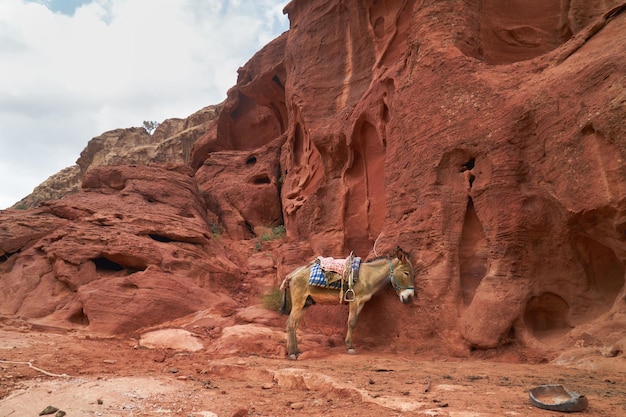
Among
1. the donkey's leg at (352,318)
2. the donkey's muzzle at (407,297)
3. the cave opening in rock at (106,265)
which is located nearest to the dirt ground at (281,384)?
the donkey's leg at (352,318)

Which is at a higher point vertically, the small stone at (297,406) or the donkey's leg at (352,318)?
the donkey's leg at (352,318)

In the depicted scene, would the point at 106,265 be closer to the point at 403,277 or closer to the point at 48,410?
the point at 403,277

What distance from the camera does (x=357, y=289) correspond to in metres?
9.99

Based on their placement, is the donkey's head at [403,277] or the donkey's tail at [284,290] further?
the donkey's tail at [284,290]

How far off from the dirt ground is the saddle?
5.48 ft

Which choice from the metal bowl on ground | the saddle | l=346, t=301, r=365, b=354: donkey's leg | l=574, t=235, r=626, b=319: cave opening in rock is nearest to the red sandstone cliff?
l=574, t=235, r=626, b=319: cave opening in rock

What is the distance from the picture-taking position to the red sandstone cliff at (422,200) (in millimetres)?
7566

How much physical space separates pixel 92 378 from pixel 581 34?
1067 cm

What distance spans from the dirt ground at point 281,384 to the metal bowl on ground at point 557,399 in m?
0.07

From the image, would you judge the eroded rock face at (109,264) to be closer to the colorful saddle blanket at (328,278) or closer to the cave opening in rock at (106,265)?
the cave opening in rock at (106,265)

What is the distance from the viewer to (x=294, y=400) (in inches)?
209

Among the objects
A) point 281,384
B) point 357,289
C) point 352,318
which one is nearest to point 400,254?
point 357,289

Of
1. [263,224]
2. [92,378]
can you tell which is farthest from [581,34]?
[263,224]

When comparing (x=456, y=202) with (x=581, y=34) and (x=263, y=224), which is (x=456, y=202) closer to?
(x=581, y=34)
